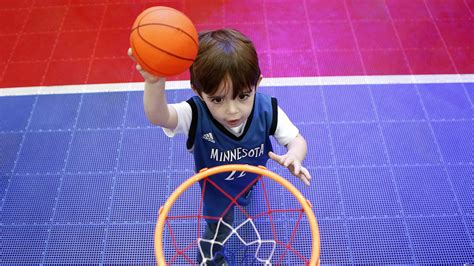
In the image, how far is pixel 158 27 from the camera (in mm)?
1166

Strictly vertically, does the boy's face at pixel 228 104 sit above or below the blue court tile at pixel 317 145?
above

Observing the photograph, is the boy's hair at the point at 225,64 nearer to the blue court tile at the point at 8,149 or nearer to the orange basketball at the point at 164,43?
the orange basketball at the point at 164,43

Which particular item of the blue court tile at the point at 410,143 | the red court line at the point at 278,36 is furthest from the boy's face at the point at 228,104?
the red court line at the point at 278,36

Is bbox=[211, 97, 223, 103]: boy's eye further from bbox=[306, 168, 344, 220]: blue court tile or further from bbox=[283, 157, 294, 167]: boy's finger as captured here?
bbox=[306, 168, 344, 220]: blue court tile

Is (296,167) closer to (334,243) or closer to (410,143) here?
(334,243)

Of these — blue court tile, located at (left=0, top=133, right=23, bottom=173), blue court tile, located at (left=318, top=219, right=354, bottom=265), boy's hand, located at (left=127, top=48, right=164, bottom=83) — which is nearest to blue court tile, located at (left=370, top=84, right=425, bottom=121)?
blue court tile, located at (left=318, top=219, right=354, bottom=265)

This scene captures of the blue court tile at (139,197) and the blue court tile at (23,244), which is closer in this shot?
the blue court tile at (23,244)

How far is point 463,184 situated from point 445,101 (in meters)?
0.73

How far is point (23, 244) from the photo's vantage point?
2314 mm

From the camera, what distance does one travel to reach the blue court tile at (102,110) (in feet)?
9.35

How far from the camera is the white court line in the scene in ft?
9.97

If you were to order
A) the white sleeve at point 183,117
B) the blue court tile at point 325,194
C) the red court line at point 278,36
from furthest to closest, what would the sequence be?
the red court line at point 278,36, the blue court tile at point 325,194, the white sleeve at point 183,117

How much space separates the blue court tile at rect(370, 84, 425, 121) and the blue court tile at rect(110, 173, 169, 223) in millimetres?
1702

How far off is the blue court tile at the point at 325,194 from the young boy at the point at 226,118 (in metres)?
0.66
